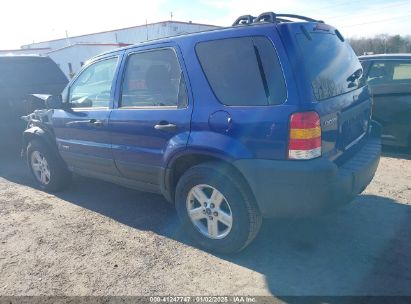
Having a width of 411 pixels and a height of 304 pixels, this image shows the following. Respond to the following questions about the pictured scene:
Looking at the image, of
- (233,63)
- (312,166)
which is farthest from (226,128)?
(312,166)

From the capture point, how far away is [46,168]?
5.15m

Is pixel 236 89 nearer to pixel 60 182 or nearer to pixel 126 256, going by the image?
pixel 126 256

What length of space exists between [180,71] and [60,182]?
110 inches

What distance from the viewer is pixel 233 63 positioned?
2.93m

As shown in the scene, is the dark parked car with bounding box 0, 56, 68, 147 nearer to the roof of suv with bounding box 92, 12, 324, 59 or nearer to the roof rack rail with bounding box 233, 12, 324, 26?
the roof of suv with bounding box 92, 12, 324, 59

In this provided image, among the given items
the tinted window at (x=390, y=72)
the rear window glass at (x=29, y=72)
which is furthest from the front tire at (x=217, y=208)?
the rear window glass at (x=29, y=72)

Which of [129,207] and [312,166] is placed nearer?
[312,166]

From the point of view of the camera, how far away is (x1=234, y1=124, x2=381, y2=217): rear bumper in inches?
104

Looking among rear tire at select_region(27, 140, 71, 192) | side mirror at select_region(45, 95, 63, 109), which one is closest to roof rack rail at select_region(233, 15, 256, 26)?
side mirror at select_region(45, 95, 63, 109)

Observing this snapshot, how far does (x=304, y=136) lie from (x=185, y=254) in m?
1.57

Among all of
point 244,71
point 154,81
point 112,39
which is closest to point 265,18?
point 244,71

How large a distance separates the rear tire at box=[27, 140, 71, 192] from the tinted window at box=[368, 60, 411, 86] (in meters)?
5.19

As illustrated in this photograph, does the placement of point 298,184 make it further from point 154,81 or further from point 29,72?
point 29,72

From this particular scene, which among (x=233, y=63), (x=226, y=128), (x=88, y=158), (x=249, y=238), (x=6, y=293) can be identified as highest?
(x=233, y=63)
